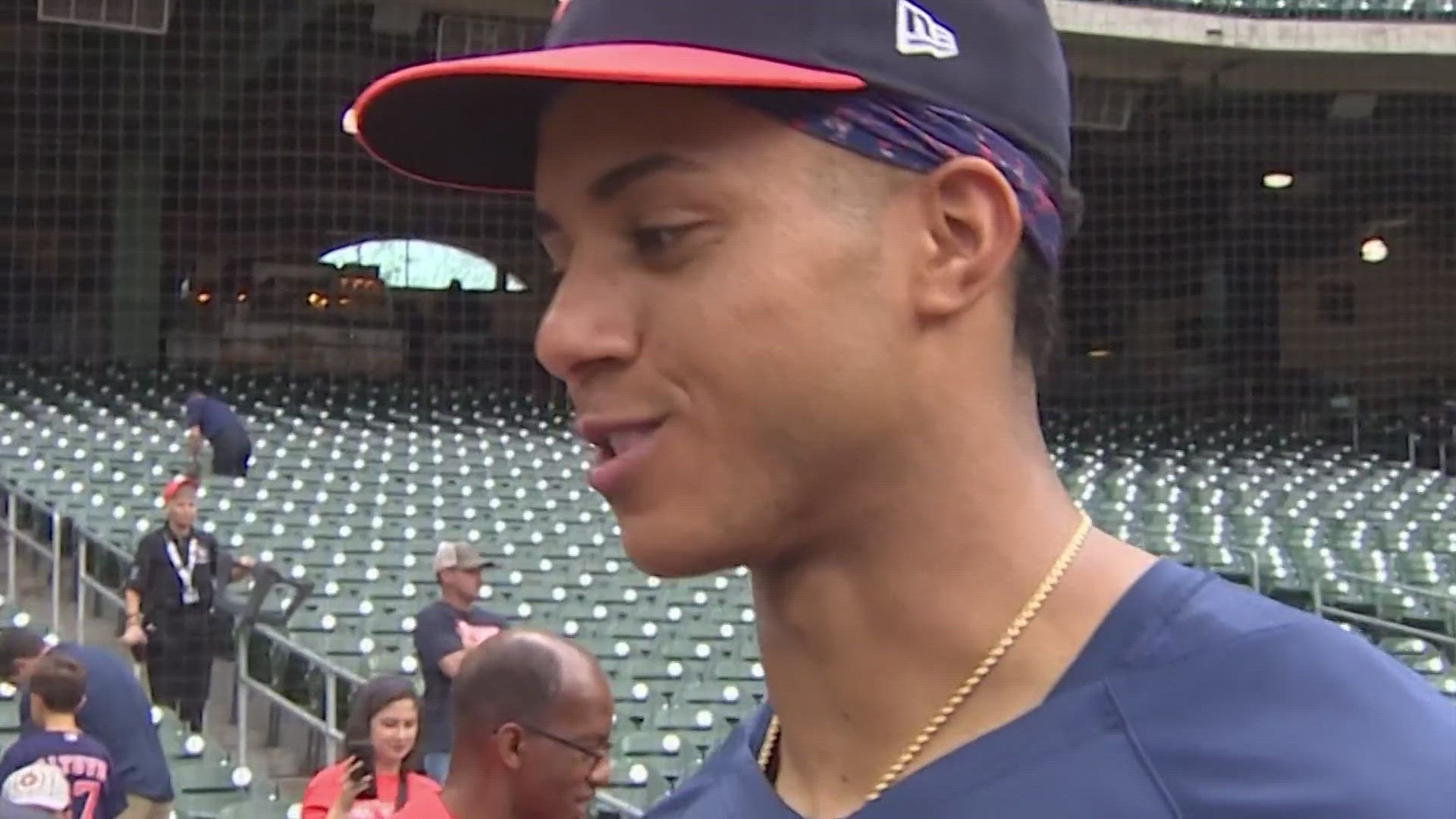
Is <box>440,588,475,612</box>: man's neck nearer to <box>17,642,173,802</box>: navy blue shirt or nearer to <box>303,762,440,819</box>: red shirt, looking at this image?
<box>17,642,173,802</box>: navy blue shirt

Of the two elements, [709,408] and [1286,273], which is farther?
[1286,273]

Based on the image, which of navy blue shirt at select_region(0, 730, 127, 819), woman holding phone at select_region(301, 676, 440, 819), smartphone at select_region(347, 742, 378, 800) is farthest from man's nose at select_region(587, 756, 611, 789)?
navy blue shirt at select_region(0, 730, 127, 819)

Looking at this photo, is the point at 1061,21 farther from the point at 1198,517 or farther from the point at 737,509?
the point at 737,509

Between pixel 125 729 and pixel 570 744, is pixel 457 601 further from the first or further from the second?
pixel 570 744

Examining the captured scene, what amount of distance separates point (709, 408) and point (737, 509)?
4 centimetres

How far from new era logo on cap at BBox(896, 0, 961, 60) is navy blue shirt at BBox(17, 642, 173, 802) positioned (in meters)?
3.67

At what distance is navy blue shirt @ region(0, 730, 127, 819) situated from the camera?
136 inches

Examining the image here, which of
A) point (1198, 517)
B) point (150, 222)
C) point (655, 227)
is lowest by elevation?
point (1198, 517)

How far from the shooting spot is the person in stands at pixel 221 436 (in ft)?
25.9

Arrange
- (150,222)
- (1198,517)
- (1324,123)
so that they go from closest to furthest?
(1198,517) → (150,222) → (1324,123)

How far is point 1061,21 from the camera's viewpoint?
35.7 feet

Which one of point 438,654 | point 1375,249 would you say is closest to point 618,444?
point 438,654

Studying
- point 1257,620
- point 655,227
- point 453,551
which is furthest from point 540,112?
point 453,551

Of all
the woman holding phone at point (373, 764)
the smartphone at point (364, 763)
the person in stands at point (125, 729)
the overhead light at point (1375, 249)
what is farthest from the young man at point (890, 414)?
the overhead light at point (1375, 249)
